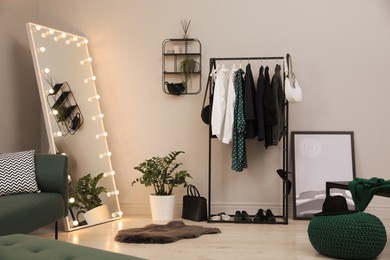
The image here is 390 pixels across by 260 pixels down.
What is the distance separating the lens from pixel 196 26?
526 centimetres

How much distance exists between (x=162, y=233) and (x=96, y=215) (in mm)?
957

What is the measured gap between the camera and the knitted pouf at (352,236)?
10.5ft

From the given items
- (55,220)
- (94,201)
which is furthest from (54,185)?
(94,201)

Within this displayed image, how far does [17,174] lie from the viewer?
3.70 m

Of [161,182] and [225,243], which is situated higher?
[161,182]

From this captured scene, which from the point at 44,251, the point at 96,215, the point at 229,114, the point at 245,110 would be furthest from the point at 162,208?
the point at 44,251

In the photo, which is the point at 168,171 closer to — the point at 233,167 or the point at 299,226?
the point at 233,167

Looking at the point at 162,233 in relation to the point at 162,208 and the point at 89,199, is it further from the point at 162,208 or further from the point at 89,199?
the point at 89,199

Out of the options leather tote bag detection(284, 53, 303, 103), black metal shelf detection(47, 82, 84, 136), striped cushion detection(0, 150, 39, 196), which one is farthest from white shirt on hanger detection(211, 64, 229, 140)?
Result: striped cushion detection(0, 150, 39, 196)

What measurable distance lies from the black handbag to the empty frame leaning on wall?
92 cm

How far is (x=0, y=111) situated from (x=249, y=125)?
2.38 m

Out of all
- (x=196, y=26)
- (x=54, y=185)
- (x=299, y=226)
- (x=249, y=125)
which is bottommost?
(x=299, y=226)

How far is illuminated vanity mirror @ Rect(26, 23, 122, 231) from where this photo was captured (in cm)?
463

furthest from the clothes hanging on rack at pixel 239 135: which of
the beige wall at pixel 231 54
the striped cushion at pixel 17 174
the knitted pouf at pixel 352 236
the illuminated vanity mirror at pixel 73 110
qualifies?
the striped cushion at pixel 17 174
